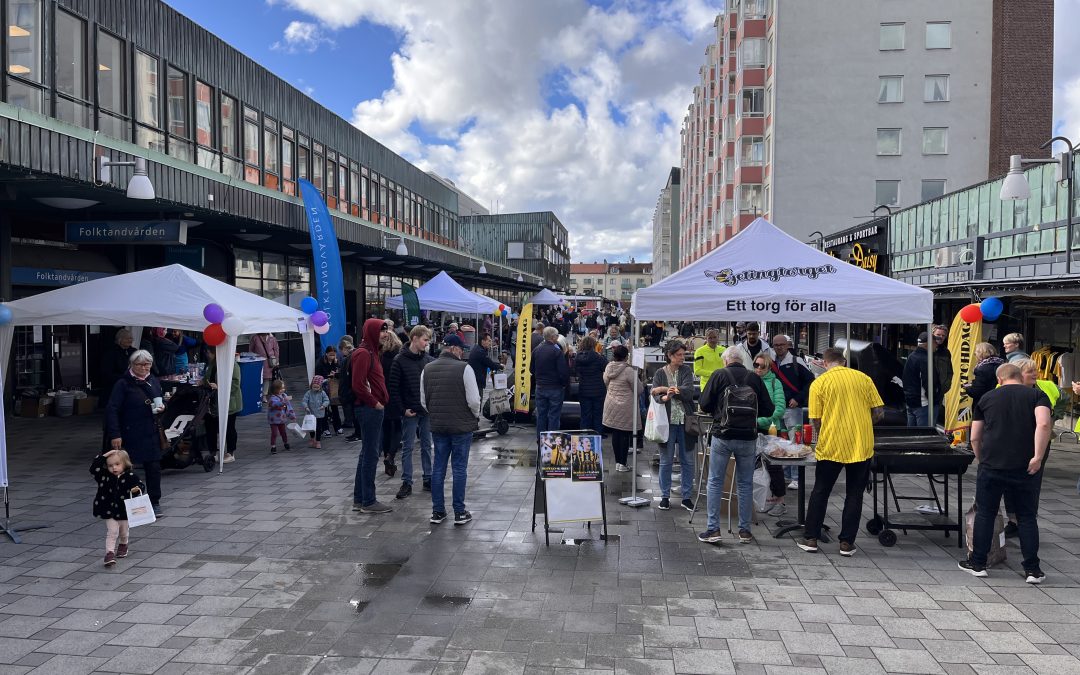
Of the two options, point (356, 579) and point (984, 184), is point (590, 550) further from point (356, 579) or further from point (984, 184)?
point (984, 184)

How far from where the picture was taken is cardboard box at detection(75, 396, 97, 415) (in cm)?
1445

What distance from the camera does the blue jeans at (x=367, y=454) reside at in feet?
25.1

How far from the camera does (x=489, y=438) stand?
488 inches

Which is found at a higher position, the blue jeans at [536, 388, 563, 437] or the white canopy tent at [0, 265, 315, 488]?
the white canopy tent at [0, 265, 315, 488]

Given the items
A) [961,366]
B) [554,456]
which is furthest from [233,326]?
[961,366]

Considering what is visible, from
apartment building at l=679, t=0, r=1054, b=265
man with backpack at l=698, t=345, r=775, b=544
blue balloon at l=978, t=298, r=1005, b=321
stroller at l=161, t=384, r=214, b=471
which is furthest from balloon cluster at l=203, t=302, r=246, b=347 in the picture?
apartment building at l=679, t=0, r=1054, b=265

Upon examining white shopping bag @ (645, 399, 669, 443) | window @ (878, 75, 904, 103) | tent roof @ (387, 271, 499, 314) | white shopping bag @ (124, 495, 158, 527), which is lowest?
white shopping bag @ (124, 495, 158, 527)

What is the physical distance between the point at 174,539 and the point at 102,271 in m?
11.0

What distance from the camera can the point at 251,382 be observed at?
1423 centimetres

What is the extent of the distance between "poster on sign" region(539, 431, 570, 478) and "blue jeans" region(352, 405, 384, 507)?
1919 millimetres

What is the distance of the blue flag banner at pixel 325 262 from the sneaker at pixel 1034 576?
10.8m

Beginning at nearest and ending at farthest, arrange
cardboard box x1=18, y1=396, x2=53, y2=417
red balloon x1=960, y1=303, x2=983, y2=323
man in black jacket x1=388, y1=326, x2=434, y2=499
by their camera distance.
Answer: man in black jacket x1=388, y1=326, x2=434, y2=499 < red balloon x1=960, y1=303, x2=983, y2=323 < cardboard box x1=18, y1=396, x2=53, y2=417

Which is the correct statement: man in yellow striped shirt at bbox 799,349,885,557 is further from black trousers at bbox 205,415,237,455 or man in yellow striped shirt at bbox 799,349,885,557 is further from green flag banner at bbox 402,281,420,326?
green flag banner at bbox 402,281,420,326

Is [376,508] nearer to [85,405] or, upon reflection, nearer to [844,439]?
[844,439]
